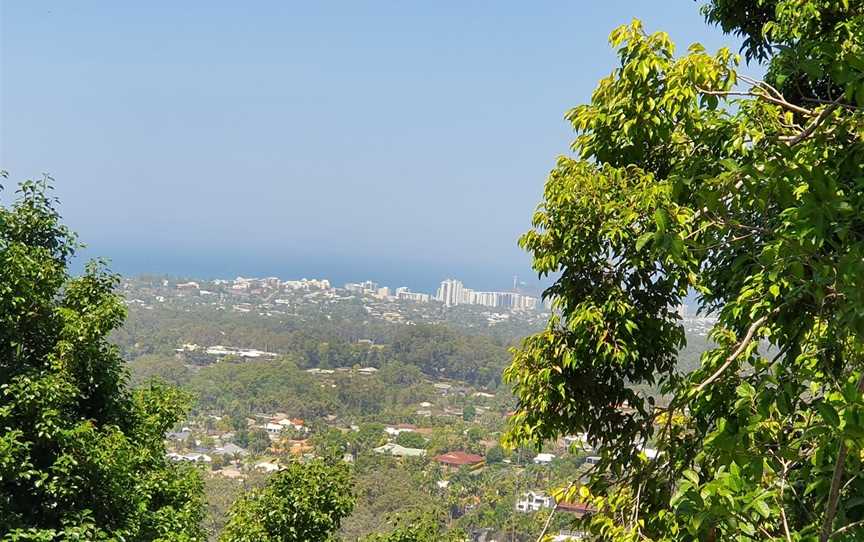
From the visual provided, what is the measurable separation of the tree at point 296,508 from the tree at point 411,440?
27539 mm

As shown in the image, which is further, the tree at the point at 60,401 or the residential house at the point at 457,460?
the residential house at the point at 457,460

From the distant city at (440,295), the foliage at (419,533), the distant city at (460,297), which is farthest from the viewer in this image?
the distant city at (460,297)

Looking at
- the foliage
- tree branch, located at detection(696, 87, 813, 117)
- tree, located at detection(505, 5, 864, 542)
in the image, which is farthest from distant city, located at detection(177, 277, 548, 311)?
tree branch, located at detection(696, 87, 813, 117)

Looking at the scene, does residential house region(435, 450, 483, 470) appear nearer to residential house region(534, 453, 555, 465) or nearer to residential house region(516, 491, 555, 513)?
residential house region(534, 453, 555, 465)

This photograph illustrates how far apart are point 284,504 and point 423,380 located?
46.5m

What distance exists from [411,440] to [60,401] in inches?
1182

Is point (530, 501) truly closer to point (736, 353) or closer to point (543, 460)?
point (543, 460)

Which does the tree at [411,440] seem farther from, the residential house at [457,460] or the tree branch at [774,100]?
the tree branch at [774,100]

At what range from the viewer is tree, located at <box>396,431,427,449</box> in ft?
104

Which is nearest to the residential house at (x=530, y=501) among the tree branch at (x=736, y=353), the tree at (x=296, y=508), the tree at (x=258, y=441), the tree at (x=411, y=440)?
the tree at (x=411, y=440)

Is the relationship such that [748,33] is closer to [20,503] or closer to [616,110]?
[616,110]

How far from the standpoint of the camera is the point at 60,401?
343 centimetres

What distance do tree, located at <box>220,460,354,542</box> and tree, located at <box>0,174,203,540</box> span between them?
1.53 feet

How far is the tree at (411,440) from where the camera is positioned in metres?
31.7
